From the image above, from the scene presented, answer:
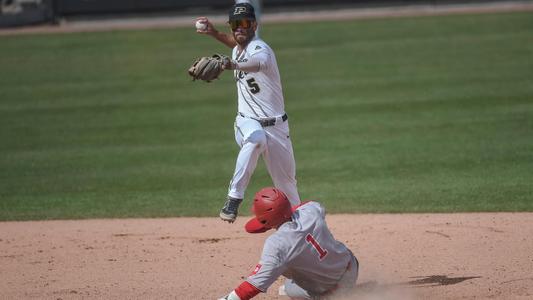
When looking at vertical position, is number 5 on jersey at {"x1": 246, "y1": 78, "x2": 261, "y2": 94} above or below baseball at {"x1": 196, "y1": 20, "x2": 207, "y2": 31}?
below

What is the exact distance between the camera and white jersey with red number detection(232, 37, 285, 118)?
7.47m

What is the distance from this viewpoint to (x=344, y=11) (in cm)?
2448

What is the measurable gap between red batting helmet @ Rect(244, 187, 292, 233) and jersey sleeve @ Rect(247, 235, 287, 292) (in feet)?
0.40

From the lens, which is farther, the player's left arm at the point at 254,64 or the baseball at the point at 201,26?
the baseball at the point at 201,26

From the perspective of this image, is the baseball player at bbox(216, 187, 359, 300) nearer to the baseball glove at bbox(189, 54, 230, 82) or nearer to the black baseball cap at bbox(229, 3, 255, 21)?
the baseball glove at bbox(189, 54, 230, 82)

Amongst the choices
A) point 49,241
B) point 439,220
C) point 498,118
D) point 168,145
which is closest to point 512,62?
point 498,118

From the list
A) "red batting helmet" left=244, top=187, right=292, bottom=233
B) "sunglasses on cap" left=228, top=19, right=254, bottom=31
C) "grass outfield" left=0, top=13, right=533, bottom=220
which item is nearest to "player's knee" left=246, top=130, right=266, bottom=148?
"sunglasses on cap" left=228, top=19, right=254, bottom=31

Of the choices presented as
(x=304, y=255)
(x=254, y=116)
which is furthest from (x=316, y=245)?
(x=254, y=116)

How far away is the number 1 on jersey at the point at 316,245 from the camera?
608cm

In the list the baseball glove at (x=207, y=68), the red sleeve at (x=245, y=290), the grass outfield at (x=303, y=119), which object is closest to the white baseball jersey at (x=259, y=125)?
the baseball glove at (x=207, y=68)

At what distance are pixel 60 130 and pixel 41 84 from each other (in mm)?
3752

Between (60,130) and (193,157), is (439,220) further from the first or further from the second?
(60,130)

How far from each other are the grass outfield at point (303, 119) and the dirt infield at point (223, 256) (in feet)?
2.52

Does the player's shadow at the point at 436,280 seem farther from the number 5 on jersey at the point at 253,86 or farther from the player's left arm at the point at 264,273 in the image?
the number 5 on jersey at the point at 253,86
